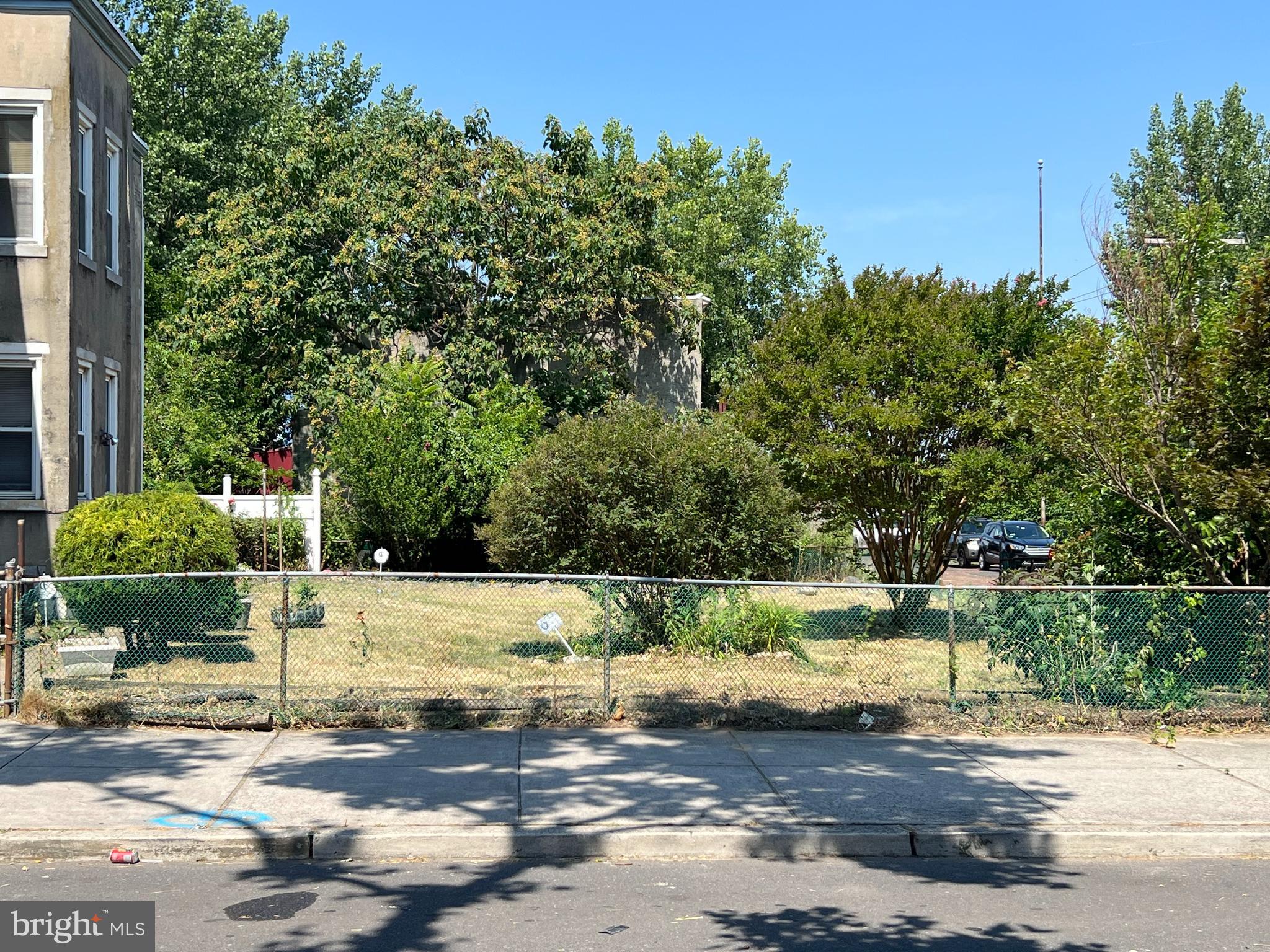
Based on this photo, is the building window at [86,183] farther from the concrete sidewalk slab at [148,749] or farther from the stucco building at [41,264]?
the concrete sidewalk slab at [148,749]

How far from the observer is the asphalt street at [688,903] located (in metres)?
5.94

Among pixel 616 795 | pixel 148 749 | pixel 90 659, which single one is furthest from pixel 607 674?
pixel 90 659

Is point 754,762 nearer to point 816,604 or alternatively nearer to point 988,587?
point 988,587

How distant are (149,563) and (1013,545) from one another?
27519 millimetres

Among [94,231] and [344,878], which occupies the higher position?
[94,231]

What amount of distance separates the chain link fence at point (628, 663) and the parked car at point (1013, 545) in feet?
69.7

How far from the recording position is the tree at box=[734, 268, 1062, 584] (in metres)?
16.5

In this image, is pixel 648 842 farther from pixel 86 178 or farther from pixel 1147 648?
pixel 86 178

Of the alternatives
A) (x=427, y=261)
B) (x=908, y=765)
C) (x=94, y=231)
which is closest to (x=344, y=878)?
(x=908, y=765)

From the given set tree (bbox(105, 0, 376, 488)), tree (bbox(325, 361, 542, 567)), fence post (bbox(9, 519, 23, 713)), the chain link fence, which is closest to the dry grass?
the chain link fence

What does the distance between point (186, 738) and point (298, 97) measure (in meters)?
41.5

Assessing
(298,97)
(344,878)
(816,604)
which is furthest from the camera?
(298,97)

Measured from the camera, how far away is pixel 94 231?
16234 millimetres

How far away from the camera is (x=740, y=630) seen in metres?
13.2
